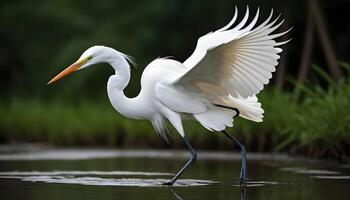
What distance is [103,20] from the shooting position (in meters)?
24.7

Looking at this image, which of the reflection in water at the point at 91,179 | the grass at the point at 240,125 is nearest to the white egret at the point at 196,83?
the reflection in water at the point at 91,179

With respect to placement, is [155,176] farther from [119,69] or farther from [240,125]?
[240,125]

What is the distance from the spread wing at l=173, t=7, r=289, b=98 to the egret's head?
823 millimetres

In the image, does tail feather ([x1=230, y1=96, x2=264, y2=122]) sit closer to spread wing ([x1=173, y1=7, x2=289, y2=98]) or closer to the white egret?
the white egret

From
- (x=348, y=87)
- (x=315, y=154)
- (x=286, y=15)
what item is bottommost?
(x=315, y=154)

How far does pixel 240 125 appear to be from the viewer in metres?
15.1

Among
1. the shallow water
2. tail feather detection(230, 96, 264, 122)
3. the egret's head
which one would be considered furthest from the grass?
the egret's head

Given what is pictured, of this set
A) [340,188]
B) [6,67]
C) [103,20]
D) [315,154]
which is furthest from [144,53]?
[340,188]

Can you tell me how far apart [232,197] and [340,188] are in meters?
1.31

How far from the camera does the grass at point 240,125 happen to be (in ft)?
42.7

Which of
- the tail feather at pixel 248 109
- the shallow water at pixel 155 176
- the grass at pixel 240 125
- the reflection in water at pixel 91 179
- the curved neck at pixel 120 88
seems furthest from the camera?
the grass at pixel 240 125

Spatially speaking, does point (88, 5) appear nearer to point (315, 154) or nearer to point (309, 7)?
point (309, 7)

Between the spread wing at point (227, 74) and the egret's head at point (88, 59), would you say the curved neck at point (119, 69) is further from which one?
the spread wing at point (227, 74)

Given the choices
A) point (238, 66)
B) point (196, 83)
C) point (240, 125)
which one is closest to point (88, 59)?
point (196, 83)
